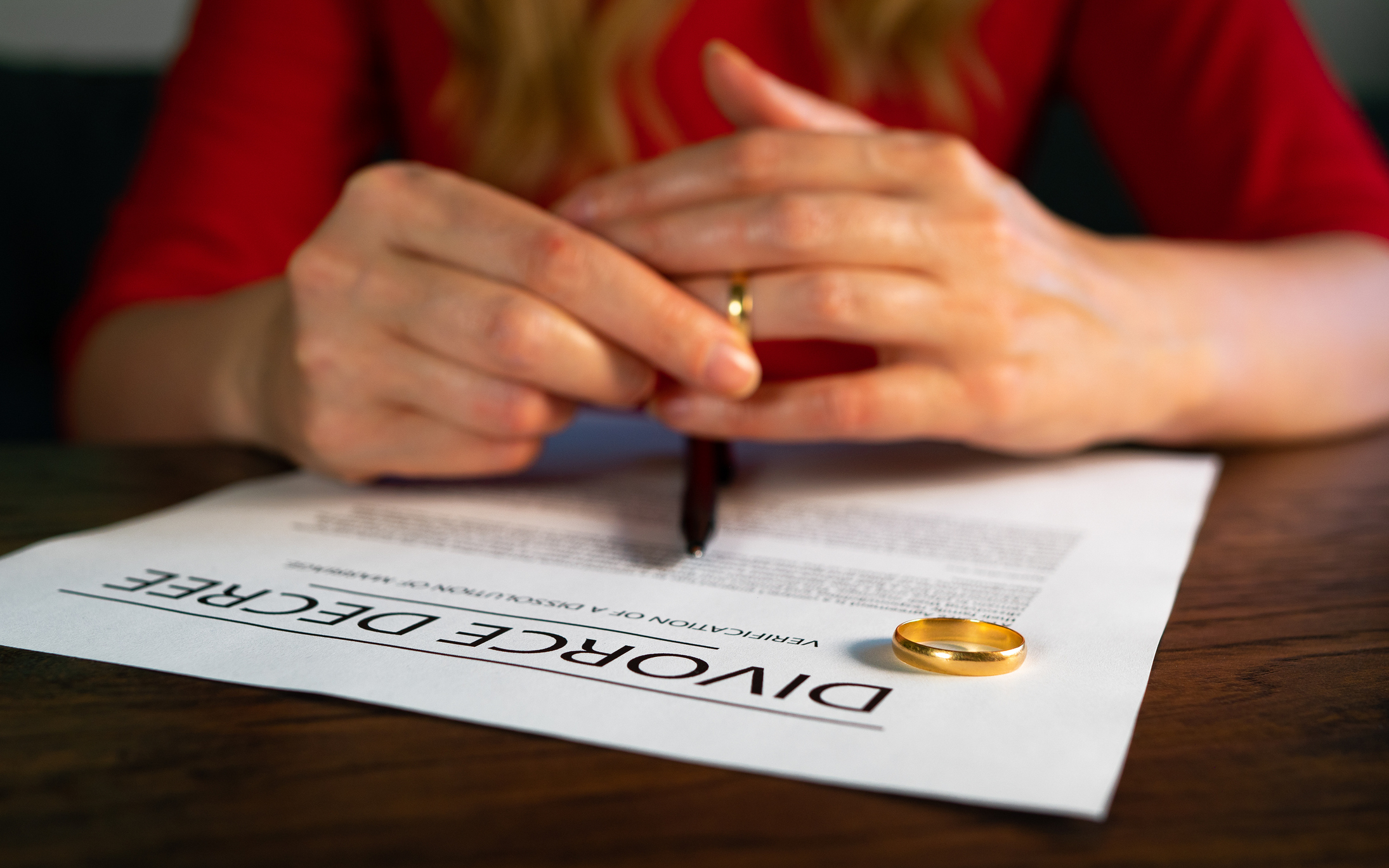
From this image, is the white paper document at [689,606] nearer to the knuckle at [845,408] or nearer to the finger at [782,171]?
the knuckle at [845,408]

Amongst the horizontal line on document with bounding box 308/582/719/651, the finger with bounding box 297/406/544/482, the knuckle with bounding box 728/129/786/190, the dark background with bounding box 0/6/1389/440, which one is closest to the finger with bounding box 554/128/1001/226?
the knuckle with bounding box 728/129/786/190

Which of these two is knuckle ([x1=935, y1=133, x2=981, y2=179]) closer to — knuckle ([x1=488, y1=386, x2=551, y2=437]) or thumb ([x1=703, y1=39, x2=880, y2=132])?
thumb ([x1=703, y1=39, x2=880, y2=132])

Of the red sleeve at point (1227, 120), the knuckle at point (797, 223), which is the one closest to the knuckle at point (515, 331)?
the knuckle at point (797, 223)

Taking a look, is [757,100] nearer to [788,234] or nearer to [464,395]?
[788,234]

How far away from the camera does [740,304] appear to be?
0.49 m

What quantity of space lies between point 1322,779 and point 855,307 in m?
0.29

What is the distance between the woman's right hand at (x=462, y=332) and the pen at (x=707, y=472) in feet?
0.08

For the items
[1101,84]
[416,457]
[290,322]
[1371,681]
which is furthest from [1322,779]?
[1101,84]

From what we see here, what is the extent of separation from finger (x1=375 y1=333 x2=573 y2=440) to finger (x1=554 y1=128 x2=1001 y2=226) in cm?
9

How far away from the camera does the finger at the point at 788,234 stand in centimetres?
47

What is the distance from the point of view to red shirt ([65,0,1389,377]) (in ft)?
2.61

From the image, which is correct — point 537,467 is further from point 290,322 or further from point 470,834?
point 470,834

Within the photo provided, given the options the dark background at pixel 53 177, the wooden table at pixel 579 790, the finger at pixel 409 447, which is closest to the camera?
the wooden table at pixel 579 790

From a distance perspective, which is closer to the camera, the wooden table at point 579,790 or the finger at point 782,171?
the wooden table at point 579,790
